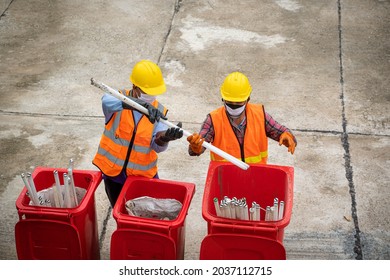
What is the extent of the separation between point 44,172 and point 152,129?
86 cm

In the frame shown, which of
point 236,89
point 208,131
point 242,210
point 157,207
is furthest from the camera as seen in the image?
point 208,131

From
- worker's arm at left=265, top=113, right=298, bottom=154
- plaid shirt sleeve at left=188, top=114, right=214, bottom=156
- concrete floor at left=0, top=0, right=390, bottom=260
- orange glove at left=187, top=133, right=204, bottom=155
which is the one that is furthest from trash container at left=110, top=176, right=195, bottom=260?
concrete floor at left=0, top=0, right=390, bottom=260

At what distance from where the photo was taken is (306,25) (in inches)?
334

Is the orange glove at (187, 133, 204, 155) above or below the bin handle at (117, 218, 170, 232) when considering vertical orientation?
above

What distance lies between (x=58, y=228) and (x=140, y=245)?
577 mm

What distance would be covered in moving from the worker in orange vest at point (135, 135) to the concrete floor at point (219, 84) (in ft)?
3.09

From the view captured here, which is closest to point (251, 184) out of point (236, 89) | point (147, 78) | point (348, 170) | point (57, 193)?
point (236, 89)

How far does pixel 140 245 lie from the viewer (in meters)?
3.91

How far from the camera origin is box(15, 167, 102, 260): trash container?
12.8 feet

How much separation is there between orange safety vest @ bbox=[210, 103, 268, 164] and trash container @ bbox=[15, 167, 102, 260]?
0.96m

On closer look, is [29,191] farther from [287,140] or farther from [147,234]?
[287,140]

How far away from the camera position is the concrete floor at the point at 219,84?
5.37 m

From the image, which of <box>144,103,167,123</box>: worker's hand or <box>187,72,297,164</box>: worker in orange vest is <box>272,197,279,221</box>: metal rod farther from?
<box>144,103,167,123</box>: worker's hand

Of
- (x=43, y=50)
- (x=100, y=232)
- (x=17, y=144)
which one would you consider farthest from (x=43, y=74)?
(x=100, y=232)
